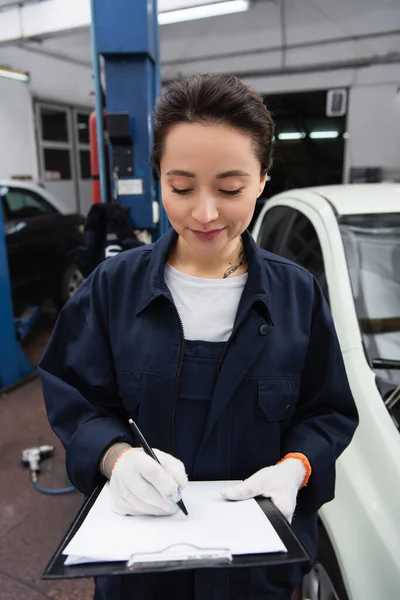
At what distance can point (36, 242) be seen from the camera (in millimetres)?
4797

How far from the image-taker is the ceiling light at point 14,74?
703 cm

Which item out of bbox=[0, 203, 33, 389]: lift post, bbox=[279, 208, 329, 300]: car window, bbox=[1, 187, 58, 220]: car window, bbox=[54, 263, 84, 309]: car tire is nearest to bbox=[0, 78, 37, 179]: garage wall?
bbox=[1, 187, 58, 220]: car window

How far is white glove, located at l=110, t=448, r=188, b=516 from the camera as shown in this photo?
0.84 metres

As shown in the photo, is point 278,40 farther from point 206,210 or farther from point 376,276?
point 206,210

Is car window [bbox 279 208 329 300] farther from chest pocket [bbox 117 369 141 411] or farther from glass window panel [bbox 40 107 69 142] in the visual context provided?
glass window panel [bbox 40 107 69 142]

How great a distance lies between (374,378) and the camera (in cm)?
150

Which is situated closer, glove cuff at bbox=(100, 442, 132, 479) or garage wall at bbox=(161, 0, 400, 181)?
glove cuff at bbox=(100, 442, 132, 479)

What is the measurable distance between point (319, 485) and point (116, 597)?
520mm

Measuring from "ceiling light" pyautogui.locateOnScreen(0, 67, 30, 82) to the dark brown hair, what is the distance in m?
7.48

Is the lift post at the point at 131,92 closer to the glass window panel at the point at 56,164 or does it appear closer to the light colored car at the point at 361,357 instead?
the light colored car at the point at 361,357

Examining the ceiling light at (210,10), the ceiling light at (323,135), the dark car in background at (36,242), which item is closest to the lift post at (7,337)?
the dark car in background at (36,242)

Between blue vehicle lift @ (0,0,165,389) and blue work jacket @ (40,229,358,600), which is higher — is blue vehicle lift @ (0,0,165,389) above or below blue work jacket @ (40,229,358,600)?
above

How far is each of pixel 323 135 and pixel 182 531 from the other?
1033cm

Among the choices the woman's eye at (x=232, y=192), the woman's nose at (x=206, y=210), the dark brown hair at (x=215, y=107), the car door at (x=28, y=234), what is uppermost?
the dark brown hair at (x=215, y=107)
